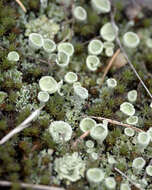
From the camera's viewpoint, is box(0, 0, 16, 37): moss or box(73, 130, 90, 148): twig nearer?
box(73, 130, 90, 148): twig

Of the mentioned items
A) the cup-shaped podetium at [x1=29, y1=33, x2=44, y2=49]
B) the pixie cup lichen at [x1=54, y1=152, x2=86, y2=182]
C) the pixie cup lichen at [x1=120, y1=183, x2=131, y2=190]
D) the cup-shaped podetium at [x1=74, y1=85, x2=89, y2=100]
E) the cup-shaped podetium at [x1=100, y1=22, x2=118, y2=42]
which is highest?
the cup-shaped podetium at [x1=100, y1=22, x2=118, y2=42]

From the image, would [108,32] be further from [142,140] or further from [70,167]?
[70,167]

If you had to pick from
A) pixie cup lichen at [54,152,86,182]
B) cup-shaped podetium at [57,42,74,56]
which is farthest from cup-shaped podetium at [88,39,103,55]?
pixie cup lichen at [54,152,86,182]

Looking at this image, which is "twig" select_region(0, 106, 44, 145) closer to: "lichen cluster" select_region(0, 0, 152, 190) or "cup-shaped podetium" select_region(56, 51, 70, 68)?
"lichen cluster" select_region(0, 0, 152, 190)

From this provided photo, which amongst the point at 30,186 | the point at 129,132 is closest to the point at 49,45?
the point at 129,132

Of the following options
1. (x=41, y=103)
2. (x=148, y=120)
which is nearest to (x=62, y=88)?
(x=41, y=103)

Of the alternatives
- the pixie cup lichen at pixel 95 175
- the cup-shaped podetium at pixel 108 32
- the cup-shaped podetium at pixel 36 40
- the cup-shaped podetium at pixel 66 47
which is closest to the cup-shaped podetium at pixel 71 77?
the cup-shaped podetium at pixel 66 47

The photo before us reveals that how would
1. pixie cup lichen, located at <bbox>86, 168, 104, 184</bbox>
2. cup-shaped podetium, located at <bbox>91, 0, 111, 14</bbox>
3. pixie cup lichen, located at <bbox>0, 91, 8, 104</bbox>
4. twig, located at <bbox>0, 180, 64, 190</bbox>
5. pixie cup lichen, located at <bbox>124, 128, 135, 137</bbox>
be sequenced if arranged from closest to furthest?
twig, located at <bbox>0, 180, 64, 190</bbox> → pixie cup lichen, located at <bbox>86, 168, 104, 184</bbox> → pixie cup lichen, located at <bbox>0, 91, 8, 104</bbox> → pixie cup lichen, located at <bbox>124, 128, 135, 137</bbox> → cup-shaped podetium, located at <bbox>91, 0, 111, 14</bbox>

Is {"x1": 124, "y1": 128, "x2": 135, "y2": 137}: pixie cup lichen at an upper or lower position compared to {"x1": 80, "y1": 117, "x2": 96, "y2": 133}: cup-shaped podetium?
lower
